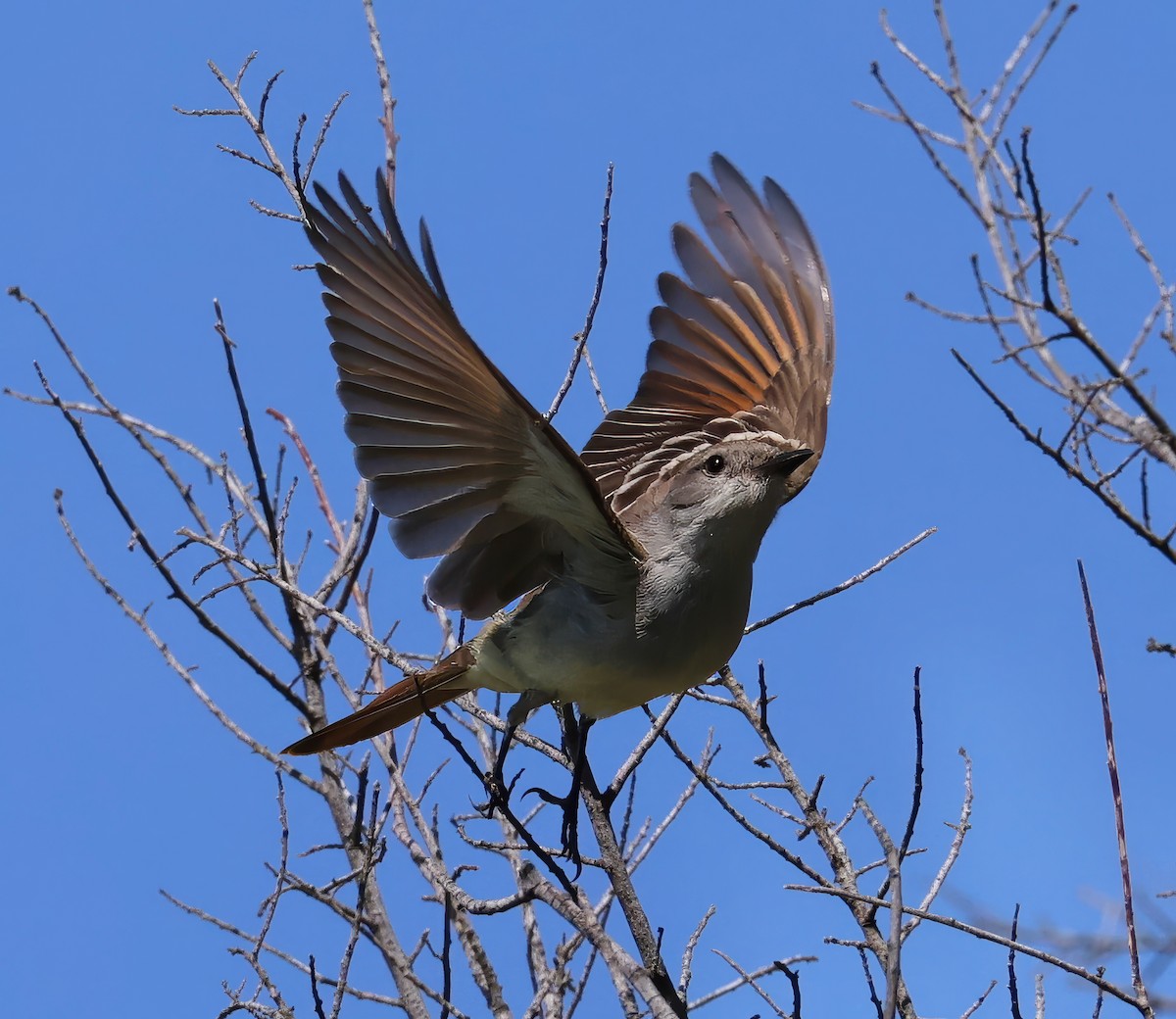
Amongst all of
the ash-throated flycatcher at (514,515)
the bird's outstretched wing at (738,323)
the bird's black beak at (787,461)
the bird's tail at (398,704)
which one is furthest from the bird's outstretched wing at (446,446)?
the bird's outstretched wing at (738,323)

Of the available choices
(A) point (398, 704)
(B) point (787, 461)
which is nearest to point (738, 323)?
(B) point (787, 461)

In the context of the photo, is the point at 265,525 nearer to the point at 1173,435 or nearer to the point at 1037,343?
the point at 1037,343

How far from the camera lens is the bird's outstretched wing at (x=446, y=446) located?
11.1 ft

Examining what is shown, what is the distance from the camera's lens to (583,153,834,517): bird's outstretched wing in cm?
470

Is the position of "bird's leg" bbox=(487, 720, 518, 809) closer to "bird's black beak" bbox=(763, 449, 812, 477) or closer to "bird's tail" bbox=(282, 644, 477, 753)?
"bird's tail" bbox=(282, 644, 477, 753)

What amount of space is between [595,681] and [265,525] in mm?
1647

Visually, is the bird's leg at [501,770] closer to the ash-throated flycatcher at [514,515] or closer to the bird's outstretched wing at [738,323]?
the ash-throated flycatcher at [514,515]

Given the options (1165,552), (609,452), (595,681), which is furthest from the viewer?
A: (609,452)

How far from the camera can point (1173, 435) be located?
11.1 feet

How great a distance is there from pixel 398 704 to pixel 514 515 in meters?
0.68

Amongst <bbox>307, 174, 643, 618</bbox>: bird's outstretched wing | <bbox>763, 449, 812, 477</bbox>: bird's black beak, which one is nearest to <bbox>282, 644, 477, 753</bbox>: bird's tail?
<bbox>307, 174, 643, 618</bbox>: bird's outstretched wing

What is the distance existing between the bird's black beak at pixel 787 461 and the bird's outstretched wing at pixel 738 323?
88 cm

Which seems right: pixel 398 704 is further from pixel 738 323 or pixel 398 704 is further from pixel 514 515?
pixel 738 323

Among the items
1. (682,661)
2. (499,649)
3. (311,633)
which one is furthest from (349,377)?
(311,633)
